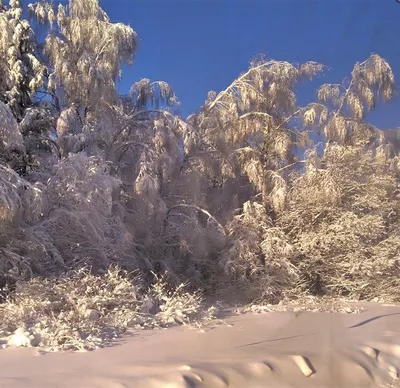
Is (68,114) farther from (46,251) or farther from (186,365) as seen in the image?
(186,365)

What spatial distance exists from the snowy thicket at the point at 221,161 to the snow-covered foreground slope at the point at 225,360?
16.5ft

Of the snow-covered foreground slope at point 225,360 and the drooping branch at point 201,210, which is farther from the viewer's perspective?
the drooping branch at point 201,210

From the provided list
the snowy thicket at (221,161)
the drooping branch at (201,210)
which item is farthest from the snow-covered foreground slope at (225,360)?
the drooping branch at (201,210)

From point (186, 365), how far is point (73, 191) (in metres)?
5.86

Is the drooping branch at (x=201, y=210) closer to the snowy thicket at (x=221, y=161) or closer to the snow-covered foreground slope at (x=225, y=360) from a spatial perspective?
the snowy thicket at (x=221, y=161)

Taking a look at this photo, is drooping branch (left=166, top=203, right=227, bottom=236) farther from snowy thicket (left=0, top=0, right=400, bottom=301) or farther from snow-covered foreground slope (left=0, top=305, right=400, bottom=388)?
snow-covered foreground slope (left=0, top=305, right=400, bottom=388)

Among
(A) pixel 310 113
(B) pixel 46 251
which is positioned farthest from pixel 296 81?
(B) pixel 46 251

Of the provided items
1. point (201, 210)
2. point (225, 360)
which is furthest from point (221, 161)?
point (225, 360)

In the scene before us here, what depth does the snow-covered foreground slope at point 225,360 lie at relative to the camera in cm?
546

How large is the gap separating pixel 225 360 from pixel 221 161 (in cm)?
961

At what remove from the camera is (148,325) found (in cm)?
825

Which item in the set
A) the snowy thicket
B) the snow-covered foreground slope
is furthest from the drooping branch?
the snow-covered foreground slope

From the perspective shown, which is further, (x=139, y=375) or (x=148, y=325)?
(x=148, y=325)

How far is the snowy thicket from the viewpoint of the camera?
13359 millimetres
